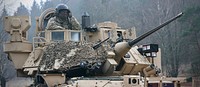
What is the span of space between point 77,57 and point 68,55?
1.04 feet

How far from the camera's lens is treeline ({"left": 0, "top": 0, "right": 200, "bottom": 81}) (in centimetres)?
3650

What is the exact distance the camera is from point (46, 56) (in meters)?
13.7

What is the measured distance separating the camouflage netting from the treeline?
18642 millimetres

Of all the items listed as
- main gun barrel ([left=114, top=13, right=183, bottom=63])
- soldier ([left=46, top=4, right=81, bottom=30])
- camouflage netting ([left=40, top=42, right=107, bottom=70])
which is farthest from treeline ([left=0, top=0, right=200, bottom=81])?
main gun barrel ([left=114, top=13, right=183, bottom=63])

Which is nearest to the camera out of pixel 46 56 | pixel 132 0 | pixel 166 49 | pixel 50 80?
pixel 50 80

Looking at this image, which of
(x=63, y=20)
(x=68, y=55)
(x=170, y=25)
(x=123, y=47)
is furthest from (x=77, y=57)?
(x=170, y=25)

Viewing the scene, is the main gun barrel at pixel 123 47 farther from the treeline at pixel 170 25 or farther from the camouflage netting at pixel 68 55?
the treeline at pixel 170 25

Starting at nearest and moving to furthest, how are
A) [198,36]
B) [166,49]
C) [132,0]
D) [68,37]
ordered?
[68,37], [198,36], [166,49], [132,0]

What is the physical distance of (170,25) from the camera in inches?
1644

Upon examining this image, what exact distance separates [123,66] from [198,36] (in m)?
23.9

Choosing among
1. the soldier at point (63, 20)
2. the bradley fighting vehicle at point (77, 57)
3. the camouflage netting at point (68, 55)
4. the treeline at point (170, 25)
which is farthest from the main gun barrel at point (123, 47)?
the treeline at point (170, 25)

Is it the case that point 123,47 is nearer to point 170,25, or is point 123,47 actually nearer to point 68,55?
point 68,55

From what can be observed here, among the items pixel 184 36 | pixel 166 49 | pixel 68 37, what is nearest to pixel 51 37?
pixel 68 37

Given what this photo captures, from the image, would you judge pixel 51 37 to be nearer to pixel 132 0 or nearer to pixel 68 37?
pixel 68 37
